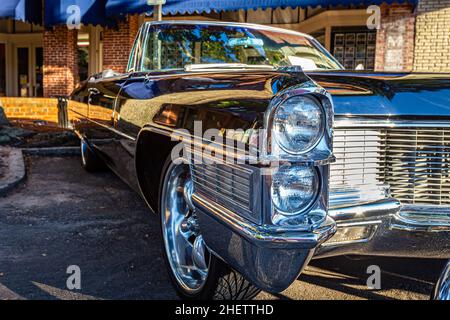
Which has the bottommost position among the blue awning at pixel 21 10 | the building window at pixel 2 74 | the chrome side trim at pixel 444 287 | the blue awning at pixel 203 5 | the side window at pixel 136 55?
the chrome side trim at pixel 444 287

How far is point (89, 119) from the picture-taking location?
15.4 feet

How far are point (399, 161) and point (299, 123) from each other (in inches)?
23.1

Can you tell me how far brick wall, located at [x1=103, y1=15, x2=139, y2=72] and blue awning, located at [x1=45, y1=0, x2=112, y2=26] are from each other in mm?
690

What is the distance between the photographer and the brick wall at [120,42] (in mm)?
12297

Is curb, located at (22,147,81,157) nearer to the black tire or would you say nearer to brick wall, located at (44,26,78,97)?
the black tire

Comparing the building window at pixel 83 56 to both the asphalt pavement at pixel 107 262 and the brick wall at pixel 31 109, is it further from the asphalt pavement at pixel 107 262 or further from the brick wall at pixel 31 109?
the asphalt pavement at pixel 107 262

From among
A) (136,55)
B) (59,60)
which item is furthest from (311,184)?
(59,60)

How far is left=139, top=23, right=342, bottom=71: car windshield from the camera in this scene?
11.8ft

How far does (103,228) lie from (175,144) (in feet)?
5.78

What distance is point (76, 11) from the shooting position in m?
11.3

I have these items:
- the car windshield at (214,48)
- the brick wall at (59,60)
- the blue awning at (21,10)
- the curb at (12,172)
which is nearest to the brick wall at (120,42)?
the brick wall at (59,60)

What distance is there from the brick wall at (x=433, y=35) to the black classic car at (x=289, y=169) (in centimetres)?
822
